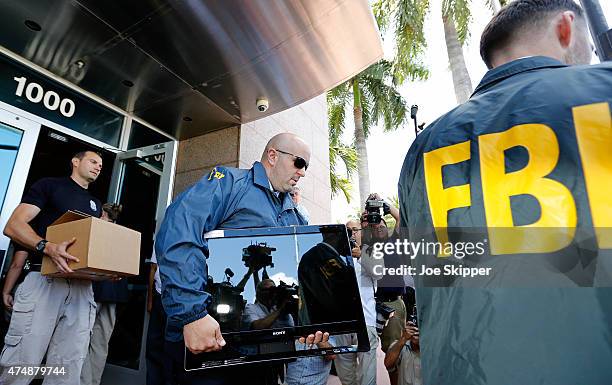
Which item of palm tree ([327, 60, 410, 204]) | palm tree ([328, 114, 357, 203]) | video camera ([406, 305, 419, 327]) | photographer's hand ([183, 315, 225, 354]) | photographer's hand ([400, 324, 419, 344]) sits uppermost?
palm tree ([327, 60, 410, 204])

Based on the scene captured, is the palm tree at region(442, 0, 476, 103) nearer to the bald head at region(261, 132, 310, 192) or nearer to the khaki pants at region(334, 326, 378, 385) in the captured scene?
the khaki pants at region(334, 326, 378, 385)

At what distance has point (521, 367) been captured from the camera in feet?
2.30

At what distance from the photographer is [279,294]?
155 centimetres

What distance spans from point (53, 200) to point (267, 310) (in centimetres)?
248

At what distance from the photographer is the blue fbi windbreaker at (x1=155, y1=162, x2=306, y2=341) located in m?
1.42

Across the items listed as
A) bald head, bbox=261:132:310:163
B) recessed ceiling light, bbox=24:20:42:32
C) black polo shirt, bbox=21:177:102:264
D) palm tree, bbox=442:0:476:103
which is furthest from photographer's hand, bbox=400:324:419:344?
palm tree, bbox=442:0:476:103

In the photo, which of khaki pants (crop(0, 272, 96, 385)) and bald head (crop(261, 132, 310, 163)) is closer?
bald head (crop(261, 132, 310, 163))

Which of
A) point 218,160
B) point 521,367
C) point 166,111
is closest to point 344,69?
point 218,160

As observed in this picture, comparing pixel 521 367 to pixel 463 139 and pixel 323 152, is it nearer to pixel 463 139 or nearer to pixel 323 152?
pixel 463 139

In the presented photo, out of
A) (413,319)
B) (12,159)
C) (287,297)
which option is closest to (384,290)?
(413,319)

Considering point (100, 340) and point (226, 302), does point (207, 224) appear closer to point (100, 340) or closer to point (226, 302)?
point (226, 302)

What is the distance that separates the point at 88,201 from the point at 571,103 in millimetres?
3591

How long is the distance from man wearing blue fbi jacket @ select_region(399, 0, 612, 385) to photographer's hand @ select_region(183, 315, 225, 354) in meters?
0.86

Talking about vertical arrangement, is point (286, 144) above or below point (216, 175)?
above
